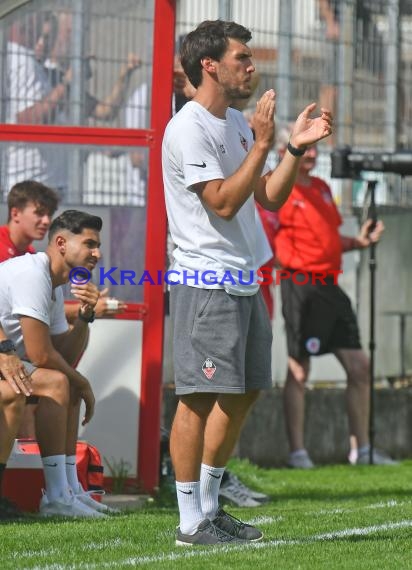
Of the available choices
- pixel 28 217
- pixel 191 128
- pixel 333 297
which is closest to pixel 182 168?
pixel 191 128

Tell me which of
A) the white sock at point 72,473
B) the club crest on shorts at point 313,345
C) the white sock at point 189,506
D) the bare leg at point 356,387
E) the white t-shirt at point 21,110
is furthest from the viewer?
the bare leg at point 356,387

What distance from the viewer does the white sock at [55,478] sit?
829 cm

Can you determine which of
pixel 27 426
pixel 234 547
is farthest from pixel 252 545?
pixel 27 426

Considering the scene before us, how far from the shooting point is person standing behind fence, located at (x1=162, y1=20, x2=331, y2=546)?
6574 mm

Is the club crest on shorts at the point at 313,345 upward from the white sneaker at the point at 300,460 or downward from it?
upward

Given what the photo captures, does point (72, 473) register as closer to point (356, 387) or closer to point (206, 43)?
point (206, 43)

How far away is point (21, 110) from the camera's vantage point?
948 centimetres

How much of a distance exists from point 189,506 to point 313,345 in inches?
209

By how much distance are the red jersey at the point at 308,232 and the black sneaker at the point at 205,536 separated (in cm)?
521

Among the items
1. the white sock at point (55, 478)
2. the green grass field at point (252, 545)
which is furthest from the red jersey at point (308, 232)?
the white sock at point (55, 478)

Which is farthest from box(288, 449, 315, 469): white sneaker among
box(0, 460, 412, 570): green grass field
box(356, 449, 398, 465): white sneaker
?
box(0, 460, 412, 570): green grass field

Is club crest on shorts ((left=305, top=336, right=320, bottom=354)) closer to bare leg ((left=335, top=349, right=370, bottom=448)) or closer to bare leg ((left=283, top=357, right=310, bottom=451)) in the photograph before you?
bare leg ((left=283, top=357, right=310, bottom=451))

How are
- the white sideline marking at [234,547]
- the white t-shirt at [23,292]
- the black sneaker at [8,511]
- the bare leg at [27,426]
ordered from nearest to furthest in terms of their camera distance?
the white sideline marking at [234,547] < the black sneaker at [8,511] < the white t-shirt at [23,292] < the bare leg at [27,426]

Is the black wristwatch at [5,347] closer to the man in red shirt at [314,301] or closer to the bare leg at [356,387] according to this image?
the man in red shirt at [314,301]
